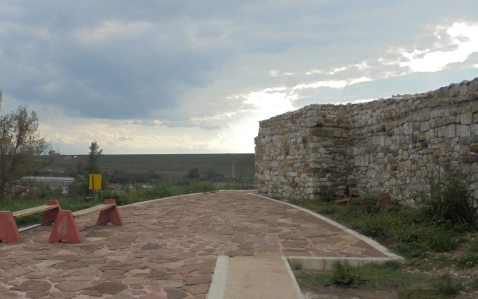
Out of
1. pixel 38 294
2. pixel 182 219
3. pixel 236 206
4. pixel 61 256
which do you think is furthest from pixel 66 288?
pixel 236 206

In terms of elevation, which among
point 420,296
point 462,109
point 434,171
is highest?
point 462,109

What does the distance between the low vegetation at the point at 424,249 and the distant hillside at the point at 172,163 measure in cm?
3420

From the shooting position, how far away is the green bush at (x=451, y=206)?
5.92 m

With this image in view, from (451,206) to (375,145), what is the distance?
147 inches

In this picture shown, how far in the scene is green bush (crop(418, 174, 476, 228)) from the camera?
592 cm

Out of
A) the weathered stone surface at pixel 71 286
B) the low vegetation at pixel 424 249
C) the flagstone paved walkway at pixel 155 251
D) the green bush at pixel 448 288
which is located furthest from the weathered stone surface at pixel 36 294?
the green bush at pixel 448 288

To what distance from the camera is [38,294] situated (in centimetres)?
354

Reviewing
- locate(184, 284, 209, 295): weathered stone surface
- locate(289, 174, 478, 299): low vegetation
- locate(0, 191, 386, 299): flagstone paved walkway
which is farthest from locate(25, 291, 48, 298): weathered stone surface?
locate(289, 174, 478, 299): low vegetation

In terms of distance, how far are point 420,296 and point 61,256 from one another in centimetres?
462

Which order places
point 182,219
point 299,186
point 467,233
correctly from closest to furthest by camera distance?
point 467,233 < point 182,219 < point 299,186

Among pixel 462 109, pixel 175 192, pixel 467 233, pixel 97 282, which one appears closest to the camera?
pixel 97 282

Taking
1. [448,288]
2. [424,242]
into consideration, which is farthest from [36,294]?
[424,242]

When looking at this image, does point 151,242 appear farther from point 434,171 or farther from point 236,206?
point 434,171

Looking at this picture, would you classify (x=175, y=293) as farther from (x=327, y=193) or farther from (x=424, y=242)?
(x=327, y=193)
